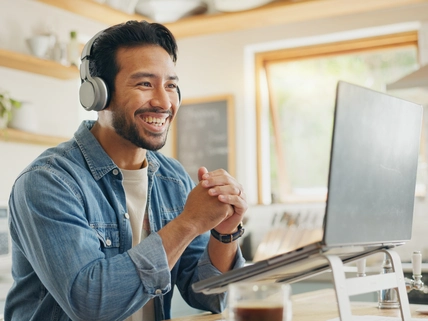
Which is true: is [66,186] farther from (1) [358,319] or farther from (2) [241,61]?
(2) [241,61]

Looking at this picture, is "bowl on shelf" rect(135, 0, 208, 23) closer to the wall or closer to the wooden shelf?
the wooden shelf

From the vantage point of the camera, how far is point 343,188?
3.45ft

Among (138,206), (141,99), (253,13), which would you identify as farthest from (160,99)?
(253,13)

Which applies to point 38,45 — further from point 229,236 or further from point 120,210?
point 229,236

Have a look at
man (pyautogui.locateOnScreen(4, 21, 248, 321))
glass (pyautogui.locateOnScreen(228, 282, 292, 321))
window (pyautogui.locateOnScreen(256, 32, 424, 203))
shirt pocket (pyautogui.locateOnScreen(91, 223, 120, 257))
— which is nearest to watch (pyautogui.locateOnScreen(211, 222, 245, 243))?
man (pyautogui.locateOnScreen(4, 21, 248, 321))

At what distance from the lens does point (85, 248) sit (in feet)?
4.71

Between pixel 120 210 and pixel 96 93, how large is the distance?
340 mm

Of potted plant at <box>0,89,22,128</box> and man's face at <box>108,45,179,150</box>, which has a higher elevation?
man's face at <box>108,45,179,150</box>

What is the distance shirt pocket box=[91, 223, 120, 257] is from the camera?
1.61 meters

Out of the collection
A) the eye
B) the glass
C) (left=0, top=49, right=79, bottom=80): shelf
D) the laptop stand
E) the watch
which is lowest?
the watch

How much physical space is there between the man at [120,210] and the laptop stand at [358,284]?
40 cm

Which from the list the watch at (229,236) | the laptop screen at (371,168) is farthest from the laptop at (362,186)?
the watch at (229,236)

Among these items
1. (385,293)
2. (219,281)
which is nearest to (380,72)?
(385,293)

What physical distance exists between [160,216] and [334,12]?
2.77m
